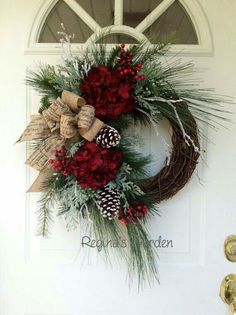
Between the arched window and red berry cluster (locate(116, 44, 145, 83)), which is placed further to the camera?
the arched window

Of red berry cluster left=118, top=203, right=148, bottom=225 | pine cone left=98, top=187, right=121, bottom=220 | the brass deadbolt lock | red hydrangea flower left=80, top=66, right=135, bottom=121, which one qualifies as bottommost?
the brass deadbolt lock

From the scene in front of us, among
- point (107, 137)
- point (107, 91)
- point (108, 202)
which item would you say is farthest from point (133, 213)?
point (107, 91)

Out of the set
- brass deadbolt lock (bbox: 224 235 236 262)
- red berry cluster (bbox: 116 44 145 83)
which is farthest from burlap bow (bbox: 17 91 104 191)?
brass deadbolt lock (bbox: 224 235 236 262)

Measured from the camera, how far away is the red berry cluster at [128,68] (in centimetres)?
105

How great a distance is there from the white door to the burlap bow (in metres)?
0.16

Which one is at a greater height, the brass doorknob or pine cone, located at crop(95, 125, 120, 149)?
pine cone, located at crop(95, 125, 120, 149)

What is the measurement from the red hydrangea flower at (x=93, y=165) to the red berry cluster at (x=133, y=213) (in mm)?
102

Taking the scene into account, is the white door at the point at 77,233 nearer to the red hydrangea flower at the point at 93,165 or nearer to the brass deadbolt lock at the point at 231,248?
the brass deadbolt lock at the point at 231,248

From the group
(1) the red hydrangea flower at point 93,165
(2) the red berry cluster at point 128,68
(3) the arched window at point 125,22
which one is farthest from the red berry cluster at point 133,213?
(3) the arched window at point 125,22

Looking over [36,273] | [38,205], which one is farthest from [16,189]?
[36,273]

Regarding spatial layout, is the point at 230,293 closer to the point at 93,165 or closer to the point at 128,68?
the point at 93,165

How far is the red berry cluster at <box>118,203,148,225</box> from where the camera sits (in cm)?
107

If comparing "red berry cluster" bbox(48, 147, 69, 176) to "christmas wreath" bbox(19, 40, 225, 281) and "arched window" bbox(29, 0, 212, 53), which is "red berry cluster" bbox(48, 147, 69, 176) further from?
"arched window" bbox(29, 0, 212, 53)

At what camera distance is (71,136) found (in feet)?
3.47
